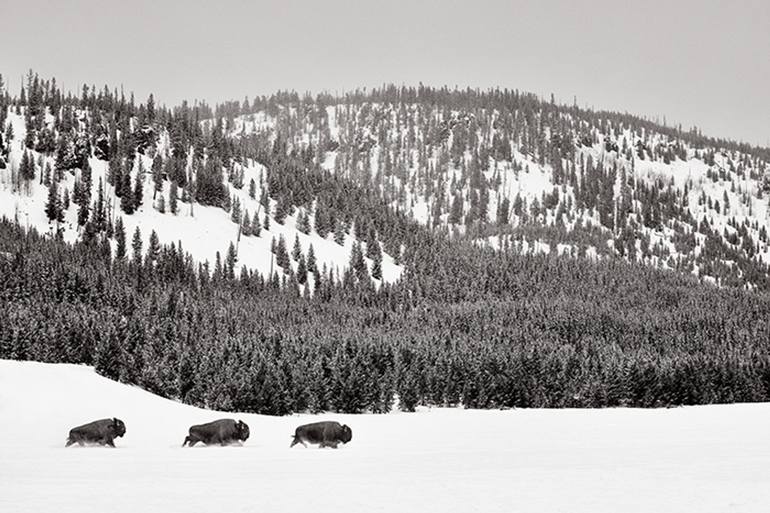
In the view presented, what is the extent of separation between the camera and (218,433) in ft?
100

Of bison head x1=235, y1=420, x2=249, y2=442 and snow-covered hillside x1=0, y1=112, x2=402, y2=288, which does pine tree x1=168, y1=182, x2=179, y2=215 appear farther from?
bison head x1=235, y1=420, x2=249, y2=442

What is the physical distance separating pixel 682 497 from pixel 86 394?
32864mm

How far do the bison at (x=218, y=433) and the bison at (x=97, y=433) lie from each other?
2972mm

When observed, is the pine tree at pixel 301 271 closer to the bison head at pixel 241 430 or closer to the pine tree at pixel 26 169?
the pine tree at pixel 26 169

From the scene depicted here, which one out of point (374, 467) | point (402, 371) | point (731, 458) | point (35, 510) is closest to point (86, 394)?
point (374, 467)

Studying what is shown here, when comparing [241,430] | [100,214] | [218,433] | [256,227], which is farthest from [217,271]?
[218,433]

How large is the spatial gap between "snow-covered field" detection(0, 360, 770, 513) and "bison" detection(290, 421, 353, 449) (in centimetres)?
53

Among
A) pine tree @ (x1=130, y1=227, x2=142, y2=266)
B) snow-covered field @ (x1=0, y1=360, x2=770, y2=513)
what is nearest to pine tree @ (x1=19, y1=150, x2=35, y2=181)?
pine tree @ (x1=130, y1=227, x2=142, y2=266)

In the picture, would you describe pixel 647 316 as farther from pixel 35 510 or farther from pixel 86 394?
pixel 35 510

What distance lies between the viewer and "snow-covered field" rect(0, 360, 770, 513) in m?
14.4

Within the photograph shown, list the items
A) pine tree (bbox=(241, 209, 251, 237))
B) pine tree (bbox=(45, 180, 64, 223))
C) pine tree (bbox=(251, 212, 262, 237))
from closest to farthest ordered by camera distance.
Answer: pine tree (bbox=(45, 180, 64, 223)), pine tree (bbox=(241, 209, 251, 237)), pine tree (bbox=(251, 212, 262, 237))

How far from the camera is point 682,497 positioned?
1558 cm

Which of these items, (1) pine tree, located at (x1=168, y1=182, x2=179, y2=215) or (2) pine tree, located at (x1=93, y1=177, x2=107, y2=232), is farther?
(1) pine tree, located at (x1=168, y1=182, x2=179, y2=215)

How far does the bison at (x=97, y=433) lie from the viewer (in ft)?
94.7
